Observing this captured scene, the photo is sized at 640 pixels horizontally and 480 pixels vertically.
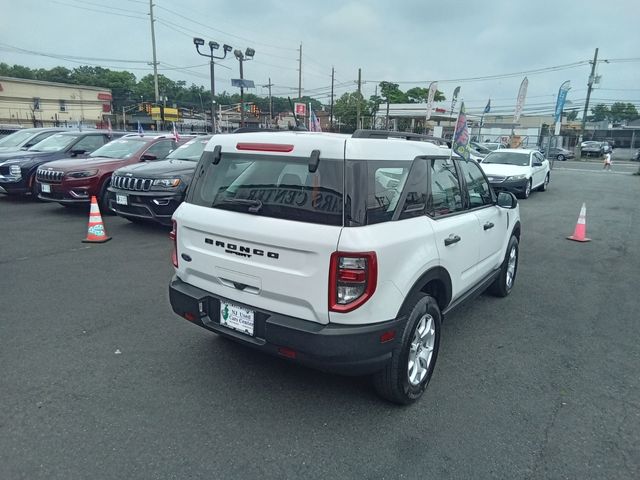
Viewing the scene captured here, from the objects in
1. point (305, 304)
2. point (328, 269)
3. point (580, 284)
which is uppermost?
point (328, 269)

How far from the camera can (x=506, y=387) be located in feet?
10.7

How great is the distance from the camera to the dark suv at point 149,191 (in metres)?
7.34

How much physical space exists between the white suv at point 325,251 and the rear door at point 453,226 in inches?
0.9

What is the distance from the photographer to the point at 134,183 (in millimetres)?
7449

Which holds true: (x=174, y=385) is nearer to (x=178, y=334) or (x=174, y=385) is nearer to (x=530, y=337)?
(x=178, y=334)

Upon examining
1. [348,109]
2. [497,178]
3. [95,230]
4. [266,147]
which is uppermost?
Result: [348,109]

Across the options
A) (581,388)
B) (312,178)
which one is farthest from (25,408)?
(581,388)

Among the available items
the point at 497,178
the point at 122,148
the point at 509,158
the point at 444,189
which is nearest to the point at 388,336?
the point at 444,189

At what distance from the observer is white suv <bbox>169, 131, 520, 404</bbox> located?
251 centimetres

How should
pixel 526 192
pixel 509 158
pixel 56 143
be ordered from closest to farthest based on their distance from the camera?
1. pixel 56 143
2. pixel 526 192
3. pixel 509 158

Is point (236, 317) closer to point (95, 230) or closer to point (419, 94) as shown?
point (95, 230)

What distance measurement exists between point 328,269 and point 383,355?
66cm

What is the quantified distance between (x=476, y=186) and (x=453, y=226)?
102 cm

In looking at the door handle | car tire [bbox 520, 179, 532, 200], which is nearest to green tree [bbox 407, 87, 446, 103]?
car tire [bbox 520, 179, 532, 200]
